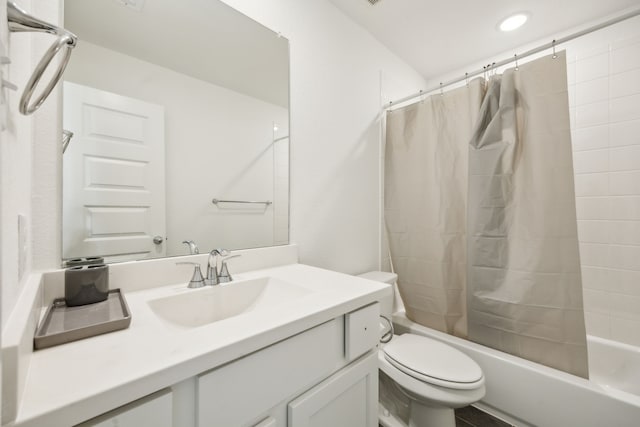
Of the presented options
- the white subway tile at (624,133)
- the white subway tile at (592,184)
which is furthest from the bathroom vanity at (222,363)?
the white subway tile at (624,133)

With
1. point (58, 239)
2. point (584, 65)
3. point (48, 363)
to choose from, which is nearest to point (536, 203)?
point (584, 65)

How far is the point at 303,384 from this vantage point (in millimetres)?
656

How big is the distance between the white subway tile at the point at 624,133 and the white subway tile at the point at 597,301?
92 centimetres

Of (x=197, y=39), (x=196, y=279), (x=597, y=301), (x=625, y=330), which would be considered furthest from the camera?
(x=597, y=301)

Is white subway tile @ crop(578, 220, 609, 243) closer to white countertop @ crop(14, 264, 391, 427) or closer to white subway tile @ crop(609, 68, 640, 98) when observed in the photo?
white subway tile @ crop(609, 68, 640, 98)

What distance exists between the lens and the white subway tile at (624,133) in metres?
1.51

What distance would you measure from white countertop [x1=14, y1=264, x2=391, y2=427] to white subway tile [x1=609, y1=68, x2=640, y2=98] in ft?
7.04

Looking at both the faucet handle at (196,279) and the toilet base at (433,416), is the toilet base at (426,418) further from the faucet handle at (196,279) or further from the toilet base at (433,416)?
the faucet handle at (196,279)

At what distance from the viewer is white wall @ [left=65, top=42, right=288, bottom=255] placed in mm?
876

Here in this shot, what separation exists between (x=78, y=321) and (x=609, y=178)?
259 centimetres

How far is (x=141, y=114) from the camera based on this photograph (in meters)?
0.92

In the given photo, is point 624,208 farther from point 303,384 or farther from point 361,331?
point 303,384

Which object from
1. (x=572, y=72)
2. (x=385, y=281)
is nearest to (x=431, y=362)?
(x=385, y=281)

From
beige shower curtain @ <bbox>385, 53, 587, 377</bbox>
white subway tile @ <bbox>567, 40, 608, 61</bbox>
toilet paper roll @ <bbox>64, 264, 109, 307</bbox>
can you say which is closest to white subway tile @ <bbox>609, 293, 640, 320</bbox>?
beige shower curtain @ <bbox>385, 53, 587, 377</bbox>
